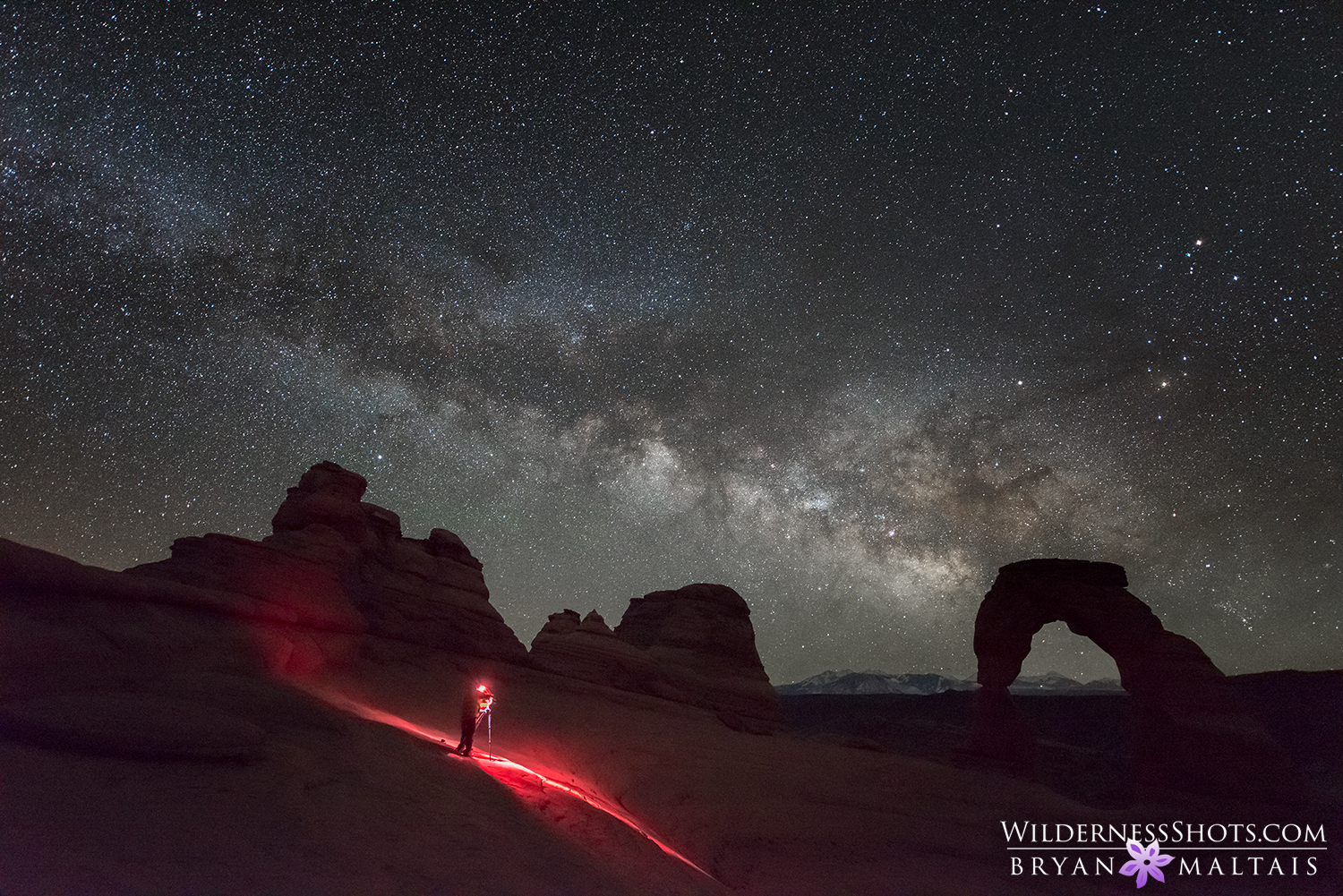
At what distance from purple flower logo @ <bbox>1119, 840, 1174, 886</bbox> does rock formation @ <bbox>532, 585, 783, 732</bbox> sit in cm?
1603

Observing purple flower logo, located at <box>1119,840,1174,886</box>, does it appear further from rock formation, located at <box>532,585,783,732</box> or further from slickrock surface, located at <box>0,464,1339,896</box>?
rock formation, located at <box>532,585,783,732</box>

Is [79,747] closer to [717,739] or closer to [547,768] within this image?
[547,768]

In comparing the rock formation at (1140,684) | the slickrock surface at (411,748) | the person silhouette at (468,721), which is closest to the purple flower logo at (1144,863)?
the slickrock surface at (411,748)

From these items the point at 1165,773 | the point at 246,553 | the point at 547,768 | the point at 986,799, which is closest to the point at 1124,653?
the point at 1165,773

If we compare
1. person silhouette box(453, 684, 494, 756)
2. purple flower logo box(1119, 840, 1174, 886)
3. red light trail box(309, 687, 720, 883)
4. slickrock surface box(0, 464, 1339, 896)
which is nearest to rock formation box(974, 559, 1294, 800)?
slickrock surface box(0, 464, 1339, 896)

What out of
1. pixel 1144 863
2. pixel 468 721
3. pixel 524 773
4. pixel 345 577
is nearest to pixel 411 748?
pixel 468 721

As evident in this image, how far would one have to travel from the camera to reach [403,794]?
9.37 meters

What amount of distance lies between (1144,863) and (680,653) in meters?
22.7

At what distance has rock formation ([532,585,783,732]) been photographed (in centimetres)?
2989

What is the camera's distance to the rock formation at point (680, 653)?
98.1 ft

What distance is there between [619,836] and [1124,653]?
25226 millimetres

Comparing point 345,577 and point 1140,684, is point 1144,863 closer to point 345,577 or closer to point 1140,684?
point 1140,684

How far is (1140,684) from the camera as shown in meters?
26.0

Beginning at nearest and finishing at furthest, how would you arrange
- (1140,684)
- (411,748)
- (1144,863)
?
1. (411,748)
2. (1144,863)
3. (1140,684)
